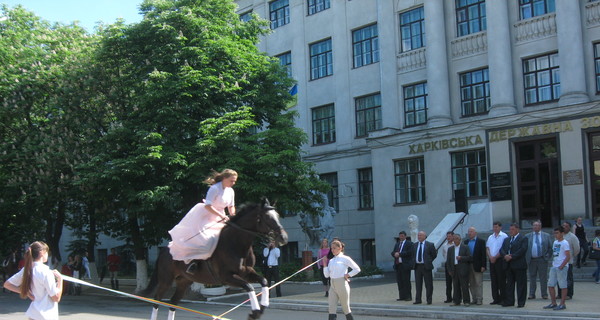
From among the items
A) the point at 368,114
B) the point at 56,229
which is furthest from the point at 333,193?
the point at 56,229

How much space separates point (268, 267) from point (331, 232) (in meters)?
10.5

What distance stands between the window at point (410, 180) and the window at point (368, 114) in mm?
3341

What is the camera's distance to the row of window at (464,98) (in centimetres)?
2822

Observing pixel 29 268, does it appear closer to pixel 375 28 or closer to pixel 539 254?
pixel 539 254

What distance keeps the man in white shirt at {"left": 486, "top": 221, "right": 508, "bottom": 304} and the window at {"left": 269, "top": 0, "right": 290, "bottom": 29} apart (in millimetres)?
26649

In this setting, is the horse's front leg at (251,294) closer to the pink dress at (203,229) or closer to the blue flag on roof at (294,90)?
the pink dress at (203,229)

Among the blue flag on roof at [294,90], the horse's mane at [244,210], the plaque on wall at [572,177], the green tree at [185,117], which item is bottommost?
the horse's mane at [244,210]

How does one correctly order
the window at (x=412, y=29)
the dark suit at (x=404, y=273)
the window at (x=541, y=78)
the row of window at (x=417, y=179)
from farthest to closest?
the window at (x=412, y=29)
the row of window at (x=417, y=179)
the window at (x=541, y=78)
the dark suit at (x=404, y=273)

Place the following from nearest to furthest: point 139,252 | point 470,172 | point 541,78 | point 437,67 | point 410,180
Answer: point 139,252, point 541,78, point 470,172, point 437,67, point 410,180

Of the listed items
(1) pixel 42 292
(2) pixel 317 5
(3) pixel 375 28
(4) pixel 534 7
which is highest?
(2) pixel 317 5

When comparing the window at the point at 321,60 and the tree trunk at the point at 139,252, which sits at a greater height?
the window at the point at 321,60

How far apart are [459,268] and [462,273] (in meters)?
0.15

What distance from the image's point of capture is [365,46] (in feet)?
119

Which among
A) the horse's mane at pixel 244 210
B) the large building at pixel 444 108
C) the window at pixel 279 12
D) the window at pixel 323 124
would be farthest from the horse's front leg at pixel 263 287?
the window at pixel 279 12
